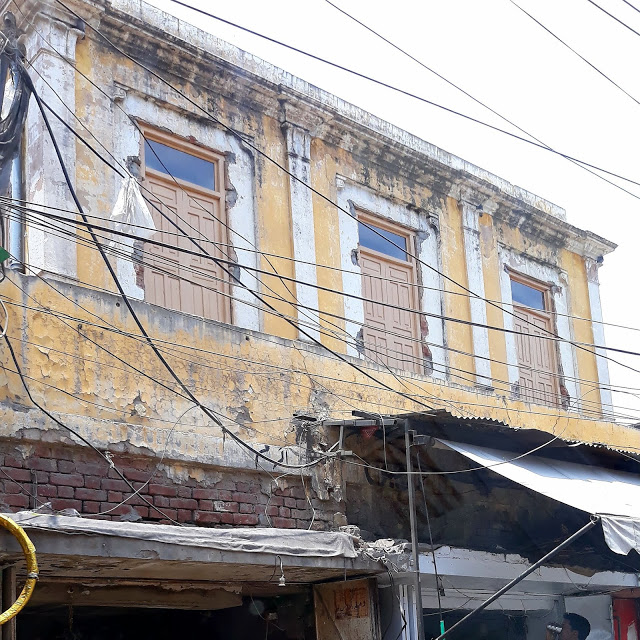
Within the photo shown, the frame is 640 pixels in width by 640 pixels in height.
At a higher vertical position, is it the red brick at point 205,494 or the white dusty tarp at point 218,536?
the red brick at point 205,494

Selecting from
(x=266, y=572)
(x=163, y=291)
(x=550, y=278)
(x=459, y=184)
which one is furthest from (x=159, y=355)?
(x=550, y=278)

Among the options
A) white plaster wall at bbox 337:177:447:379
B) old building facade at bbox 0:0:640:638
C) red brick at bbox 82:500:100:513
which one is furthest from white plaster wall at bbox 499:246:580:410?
red brick at bbox 82:500:100:513

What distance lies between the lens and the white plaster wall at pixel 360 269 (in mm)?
10148

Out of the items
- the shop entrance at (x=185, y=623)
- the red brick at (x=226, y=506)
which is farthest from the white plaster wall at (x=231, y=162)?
the shop entrance at (x=185, y=623)

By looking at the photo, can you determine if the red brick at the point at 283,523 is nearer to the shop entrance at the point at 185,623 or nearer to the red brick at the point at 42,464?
the shop entrance at the point at 185,623

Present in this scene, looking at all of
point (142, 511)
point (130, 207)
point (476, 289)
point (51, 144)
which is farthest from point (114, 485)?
point (476, 289)

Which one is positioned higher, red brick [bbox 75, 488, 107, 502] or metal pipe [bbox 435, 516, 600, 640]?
red brick [bbox 75, 488, 107, 502]

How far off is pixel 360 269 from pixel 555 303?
141 inches

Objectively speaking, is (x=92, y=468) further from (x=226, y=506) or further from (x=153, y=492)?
(x=226, y=506)

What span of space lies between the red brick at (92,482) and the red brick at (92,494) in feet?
0.09

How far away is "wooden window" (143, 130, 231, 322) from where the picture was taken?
28.3ft

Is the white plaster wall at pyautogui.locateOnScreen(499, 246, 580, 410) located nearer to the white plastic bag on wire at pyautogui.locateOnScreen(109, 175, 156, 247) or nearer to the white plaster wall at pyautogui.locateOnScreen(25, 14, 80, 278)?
the white plastic bag on wire at pyautogui.locateOnScreen(109, 175, 156, 247)

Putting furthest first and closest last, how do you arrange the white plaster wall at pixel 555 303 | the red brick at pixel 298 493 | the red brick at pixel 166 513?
the white plaster wall at pixel 555 303 → the red brick at pixel 298 493 → the red brick at pixel 166 513

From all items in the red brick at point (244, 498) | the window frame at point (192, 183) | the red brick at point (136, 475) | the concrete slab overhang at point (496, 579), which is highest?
the window frame at point (192, 183)
